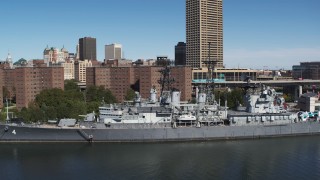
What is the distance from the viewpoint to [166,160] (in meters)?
32.0

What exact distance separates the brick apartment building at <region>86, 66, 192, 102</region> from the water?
130 feet

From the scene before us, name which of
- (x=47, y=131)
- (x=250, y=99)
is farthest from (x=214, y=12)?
(x=47, y=131)

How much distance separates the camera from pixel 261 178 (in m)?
27.1

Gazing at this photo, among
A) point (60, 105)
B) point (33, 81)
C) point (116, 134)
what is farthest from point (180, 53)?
point (116, 134)

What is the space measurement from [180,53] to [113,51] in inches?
2326

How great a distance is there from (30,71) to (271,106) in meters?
46.0

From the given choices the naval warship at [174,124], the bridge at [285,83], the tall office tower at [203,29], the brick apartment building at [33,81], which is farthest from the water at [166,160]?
the tall office tower at [203,29]

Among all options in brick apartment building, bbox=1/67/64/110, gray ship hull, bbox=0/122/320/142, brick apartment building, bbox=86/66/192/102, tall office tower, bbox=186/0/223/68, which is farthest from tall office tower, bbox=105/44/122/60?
gray ship hull, bbox=0/122/320/142

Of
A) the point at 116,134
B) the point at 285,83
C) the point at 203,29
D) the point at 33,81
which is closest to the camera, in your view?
the point at 116,134

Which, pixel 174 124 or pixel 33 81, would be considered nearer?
pixel 174 124

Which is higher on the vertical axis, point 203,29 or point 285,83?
point 203,29

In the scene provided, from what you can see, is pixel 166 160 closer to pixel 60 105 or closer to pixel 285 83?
pixel 60 105

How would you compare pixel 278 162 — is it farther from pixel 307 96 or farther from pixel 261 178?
pixel 307 96

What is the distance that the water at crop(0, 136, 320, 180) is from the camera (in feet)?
91.7
